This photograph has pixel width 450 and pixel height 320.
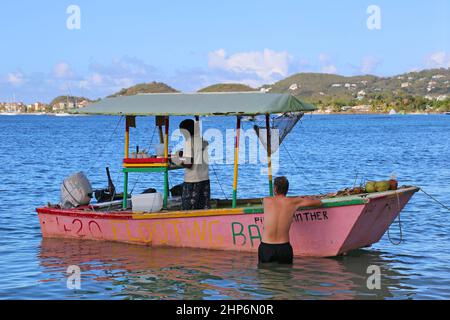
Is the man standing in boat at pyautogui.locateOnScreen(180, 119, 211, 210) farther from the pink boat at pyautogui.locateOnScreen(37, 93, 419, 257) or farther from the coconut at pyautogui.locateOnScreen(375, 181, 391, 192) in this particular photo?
the coconut at pyautogui.locateOnScreen(375, 181, 391, 192)

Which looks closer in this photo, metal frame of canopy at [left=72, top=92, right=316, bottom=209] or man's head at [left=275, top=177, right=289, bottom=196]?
man's head at [left=275, top=177, right=289, bottom=196]

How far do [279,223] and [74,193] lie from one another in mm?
5117

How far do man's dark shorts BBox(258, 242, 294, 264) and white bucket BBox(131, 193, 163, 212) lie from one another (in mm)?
2925

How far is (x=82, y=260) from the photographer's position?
42.2ft

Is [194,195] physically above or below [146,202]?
above

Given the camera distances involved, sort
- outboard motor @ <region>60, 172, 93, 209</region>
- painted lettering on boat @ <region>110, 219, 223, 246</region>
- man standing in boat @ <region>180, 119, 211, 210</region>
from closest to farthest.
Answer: painted lettering on boat @ <region>110, 219, 223, 246</region> < man standing in boat @ <region>180, 119, 211, 210</region> < outboard motor @ <region>60, 172, 93, 209</region>

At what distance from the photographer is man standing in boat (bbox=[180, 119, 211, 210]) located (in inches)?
498

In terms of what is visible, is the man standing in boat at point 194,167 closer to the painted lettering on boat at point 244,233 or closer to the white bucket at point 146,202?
the white bucket at point 146,202

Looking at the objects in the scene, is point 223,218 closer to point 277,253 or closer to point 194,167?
point 194,167

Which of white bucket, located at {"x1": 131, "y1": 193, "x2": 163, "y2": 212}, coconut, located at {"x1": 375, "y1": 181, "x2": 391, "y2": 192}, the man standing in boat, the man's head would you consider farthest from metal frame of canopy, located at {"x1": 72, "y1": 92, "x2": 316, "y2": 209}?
coconut, located at {"x1": 375, "y1": 181, "x2": 391, "y2": 192}

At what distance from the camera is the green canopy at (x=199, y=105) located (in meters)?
12.1

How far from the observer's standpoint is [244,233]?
1220 centimetres

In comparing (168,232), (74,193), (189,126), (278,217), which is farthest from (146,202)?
(278,217)
